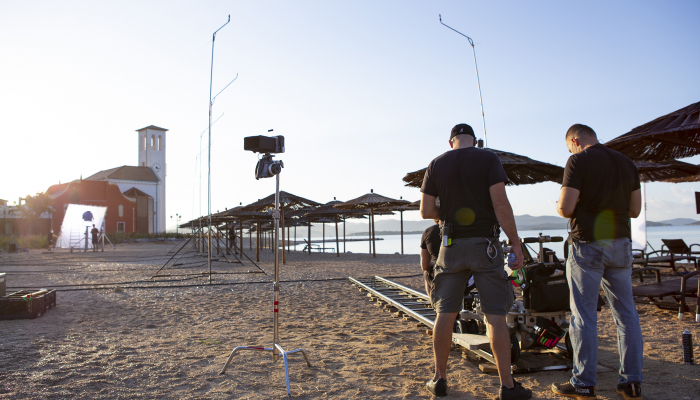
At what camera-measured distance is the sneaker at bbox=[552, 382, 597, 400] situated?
9.08 ft

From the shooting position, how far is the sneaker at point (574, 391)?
109 inches

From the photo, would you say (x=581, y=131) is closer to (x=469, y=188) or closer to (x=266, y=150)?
(x=469, y=188)

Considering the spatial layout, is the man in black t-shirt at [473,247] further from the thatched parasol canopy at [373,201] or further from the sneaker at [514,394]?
the thatched parasol canopy at [373,201]

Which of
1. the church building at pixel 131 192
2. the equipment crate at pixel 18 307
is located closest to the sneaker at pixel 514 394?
the equipment crate at pixel 18 307

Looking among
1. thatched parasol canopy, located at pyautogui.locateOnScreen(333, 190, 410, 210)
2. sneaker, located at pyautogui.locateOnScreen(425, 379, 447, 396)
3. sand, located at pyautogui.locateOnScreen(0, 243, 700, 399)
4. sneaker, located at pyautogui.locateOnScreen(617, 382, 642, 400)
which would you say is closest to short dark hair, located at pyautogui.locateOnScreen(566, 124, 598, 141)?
sneaker, located at pyautogui.locateOnScreen(617, 382, 642, 400)

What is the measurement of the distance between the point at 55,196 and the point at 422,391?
2076 inches

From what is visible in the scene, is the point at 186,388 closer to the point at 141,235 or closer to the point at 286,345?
the point at 286,345

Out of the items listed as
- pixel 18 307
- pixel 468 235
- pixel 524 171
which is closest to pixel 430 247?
pixel 468 235

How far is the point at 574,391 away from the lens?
283cm

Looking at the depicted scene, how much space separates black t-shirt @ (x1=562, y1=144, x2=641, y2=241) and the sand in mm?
1051

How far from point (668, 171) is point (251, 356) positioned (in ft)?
34.6

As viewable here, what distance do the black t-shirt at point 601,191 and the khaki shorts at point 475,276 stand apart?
609 mm

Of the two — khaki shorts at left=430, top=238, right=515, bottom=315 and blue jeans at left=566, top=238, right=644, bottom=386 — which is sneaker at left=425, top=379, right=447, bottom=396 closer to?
khaki shorts at left=430, top=238, right=515, bottom=315

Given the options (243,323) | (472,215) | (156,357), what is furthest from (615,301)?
(243,323)
